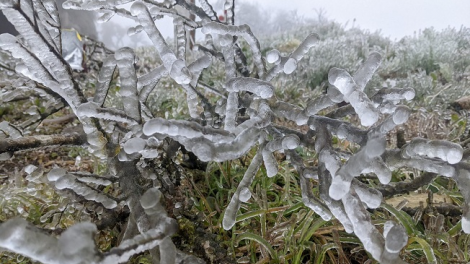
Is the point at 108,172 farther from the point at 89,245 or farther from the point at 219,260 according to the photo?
the point at 89,245

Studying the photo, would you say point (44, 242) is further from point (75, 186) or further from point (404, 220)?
point (404, 220)

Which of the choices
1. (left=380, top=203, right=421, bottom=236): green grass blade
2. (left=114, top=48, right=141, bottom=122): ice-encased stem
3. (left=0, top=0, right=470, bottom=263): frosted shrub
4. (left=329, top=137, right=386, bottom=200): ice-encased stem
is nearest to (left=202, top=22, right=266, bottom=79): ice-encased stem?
(left=0, top=0, right=470, bottom=263): frosted shrub

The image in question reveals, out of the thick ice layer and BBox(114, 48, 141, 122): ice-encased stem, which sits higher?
the thick ice layer

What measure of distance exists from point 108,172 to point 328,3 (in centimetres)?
567

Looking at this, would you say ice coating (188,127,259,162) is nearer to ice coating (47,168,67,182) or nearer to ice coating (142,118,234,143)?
ice coating (142,118,234,143)

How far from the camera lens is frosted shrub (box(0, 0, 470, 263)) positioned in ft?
0.95

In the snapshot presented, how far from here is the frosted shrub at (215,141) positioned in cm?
29

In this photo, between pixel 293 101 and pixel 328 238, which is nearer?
pixel 328 238

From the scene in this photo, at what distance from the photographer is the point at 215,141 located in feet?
1.24

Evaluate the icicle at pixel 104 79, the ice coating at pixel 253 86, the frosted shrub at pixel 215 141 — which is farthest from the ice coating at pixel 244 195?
the icicle at pixel 104 79

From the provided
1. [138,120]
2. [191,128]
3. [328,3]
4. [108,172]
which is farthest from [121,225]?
[328,3]

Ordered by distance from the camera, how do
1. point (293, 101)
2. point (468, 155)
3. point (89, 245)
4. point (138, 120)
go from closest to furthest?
point (89, 245) → point (468, 155) → point (138, 120) → point (293, 101)

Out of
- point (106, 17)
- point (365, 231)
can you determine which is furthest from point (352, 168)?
point (106, 17)

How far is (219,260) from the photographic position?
0.56m
